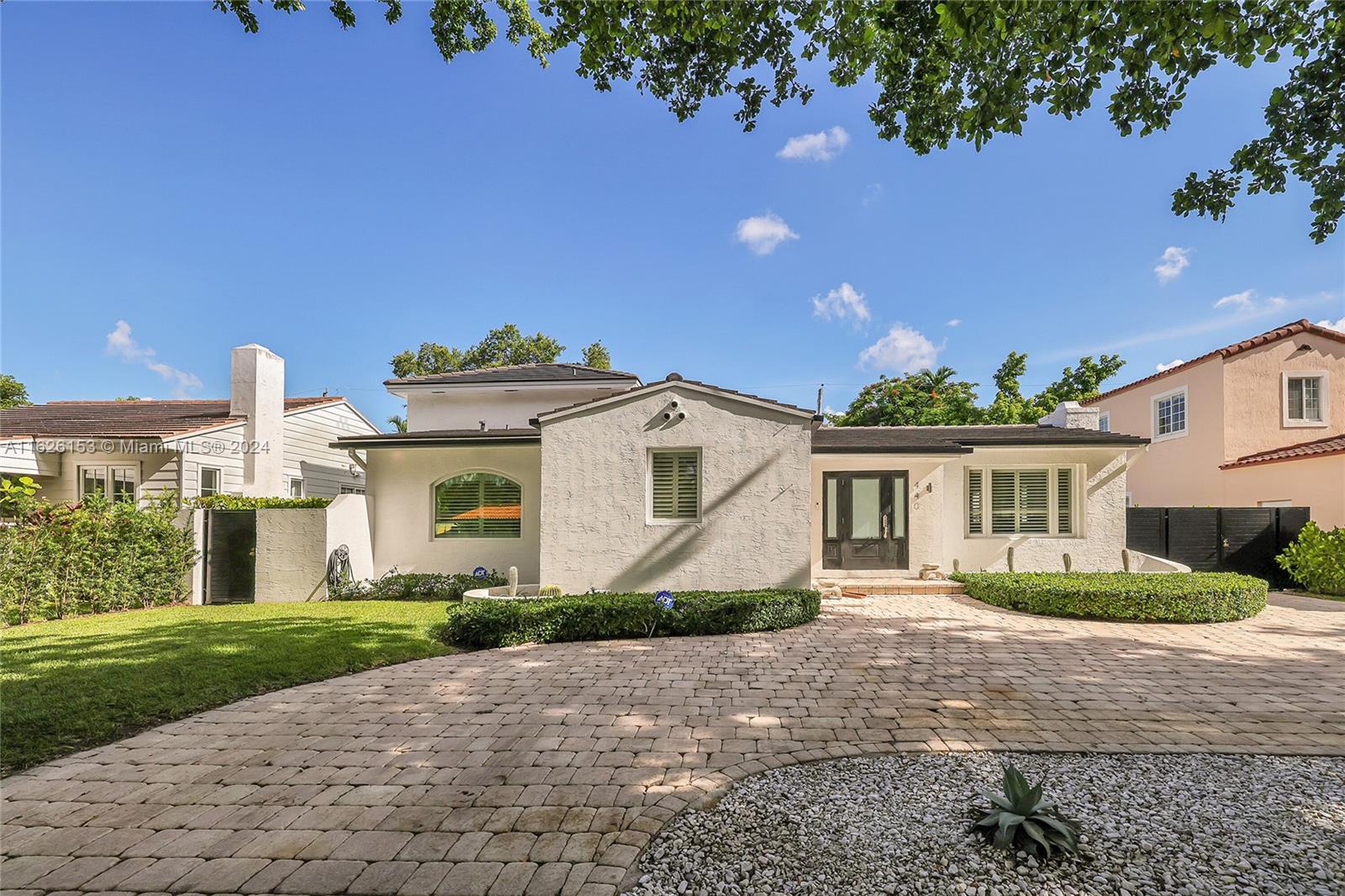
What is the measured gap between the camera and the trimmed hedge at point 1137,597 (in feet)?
30.9

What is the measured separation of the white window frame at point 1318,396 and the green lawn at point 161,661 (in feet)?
82.0

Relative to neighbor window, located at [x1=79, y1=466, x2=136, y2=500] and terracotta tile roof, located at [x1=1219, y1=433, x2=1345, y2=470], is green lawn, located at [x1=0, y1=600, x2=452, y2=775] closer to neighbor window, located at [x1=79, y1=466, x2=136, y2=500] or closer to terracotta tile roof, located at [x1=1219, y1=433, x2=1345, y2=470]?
neighbor window, located at [x1=79, y1=466, x2=136, y2=500]

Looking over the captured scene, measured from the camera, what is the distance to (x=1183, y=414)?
62.0 feet

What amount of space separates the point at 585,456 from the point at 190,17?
27.3ft

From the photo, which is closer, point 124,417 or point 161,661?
point 161,661

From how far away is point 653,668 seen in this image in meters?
6.76

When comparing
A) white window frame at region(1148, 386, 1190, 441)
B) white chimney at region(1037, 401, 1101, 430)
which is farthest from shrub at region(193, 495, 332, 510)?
white window frame at region(1148, 386, 1190, 441)

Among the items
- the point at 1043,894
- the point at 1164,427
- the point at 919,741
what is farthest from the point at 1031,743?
the point at 1164,427

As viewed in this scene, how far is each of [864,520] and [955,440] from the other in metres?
3.39

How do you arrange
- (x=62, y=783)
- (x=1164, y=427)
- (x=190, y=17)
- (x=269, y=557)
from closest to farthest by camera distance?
(x=62, y=783), (x=190, y=17), (x=269, y=557), (x=1164, y=427)

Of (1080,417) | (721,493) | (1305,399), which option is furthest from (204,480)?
(1305,399)

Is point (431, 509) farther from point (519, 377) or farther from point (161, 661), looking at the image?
point (161, 661)

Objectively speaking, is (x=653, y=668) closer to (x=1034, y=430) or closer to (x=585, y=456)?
(x=585, y=456)

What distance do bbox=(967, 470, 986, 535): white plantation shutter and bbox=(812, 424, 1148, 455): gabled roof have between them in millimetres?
998
